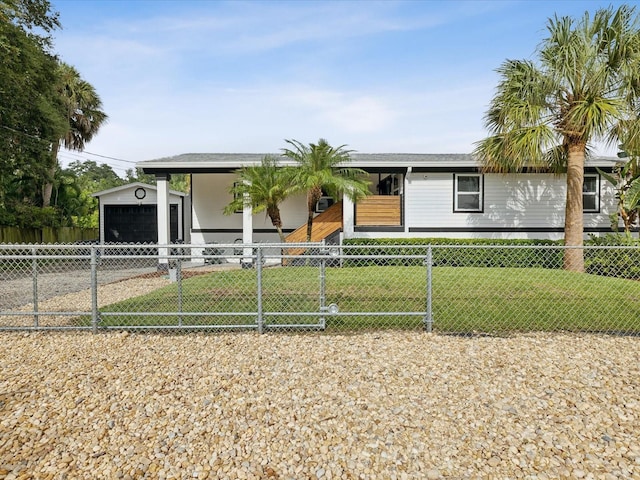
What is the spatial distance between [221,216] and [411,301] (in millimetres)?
11173

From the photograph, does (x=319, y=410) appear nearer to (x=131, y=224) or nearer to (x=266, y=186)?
(x=266, y=186)

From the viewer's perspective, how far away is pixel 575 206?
1048 cm

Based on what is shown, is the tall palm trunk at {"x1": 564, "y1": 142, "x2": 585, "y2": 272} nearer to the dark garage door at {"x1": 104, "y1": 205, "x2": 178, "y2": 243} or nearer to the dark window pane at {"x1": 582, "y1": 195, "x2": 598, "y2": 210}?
the dark window pane at {"x1": 582, "y1": 195, "x2": 598, "y2": 210}

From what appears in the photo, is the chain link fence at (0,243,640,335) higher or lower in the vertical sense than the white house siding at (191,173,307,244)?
lower

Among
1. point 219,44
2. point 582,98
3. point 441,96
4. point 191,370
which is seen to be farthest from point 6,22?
point 582,98

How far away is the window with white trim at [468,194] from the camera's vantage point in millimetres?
13930

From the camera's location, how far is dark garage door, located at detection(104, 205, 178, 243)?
19734mm

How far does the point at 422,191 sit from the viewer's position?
45.5 ft

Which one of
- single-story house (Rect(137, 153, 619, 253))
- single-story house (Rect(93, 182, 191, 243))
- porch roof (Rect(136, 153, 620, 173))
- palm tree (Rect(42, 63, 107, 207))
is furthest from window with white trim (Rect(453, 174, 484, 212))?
palm tree (Rect(42, 63, 107, 207))

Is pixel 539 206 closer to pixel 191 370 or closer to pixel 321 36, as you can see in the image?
pixel 321 36

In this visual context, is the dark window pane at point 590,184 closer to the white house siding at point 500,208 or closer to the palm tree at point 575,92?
the white house siding at point 500,208

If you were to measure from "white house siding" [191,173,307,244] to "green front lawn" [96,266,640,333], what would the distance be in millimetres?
6093

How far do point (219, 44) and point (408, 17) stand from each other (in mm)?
5517

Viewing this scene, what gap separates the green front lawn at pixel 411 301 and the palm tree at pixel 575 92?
266 centimetres
